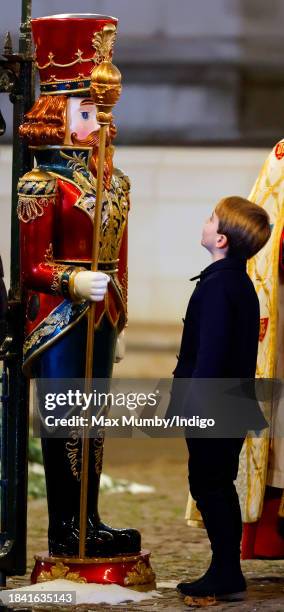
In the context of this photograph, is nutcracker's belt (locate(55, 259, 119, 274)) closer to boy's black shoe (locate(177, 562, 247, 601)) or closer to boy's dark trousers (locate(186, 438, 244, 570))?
boy's dark trousers (locate(186, 438, 244, 570))

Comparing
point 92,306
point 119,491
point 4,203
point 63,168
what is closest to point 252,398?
point 92,306

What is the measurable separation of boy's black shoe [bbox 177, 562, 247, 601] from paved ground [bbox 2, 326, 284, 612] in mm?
46

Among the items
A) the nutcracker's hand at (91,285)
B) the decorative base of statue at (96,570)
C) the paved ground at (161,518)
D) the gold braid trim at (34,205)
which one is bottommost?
the paved ground at (161,518)

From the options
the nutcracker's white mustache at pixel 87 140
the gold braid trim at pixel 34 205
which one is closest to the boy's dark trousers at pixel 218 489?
the gold braid trim at pixel 34 205

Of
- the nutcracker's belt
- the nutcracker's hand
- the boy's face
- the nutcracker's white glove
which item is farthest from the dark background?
the nutcracker's hand

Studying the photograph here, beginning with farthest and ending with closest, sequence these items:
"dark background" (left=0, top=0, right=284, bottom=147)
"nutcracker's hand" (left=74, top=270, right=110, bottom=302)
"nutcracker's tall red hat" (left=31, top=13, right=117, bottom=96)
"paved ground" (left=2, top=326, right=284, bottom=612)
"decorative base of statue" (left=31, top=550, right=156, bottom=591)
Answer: "dark background" (left=0, top=0, right=284, bottom=147), "paved ground" (left=2, top=326, right=284, bottom=612), "decorative base of statue" (left=31, top=550, right=156, bottom=591), "nutcracker's tall red hat" (left=31, top=13, right=117, bottom=96), "nutcracker's hand" (left=74, top=270, right=110, bottom=302)

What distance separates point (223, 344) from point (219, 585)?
0.72 m

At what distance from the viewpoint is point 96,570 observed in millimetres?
5156

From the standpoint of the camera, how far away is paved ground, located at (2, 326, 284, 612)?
17.3 feet

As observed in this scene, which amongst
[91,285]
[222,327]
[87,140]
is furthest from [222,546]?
[87,140]

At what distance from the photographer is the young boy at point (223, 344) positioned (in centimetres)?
496

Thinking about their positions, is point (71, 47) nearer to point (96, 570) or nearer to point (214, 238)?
Answer: point (214, 238)

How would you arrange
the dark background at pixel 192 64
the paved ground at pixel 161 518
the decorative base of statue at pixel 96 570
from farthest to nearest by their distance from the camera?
the dark background at pixel 192 64, the paved ground at pixel 161 518, the decorative base of statue at pixel 96 570

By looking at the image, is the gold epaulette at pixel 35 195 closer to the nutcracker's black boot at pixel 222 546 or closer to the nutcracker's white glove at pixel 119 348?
the nutcracker's white glove at pixel 119 348
